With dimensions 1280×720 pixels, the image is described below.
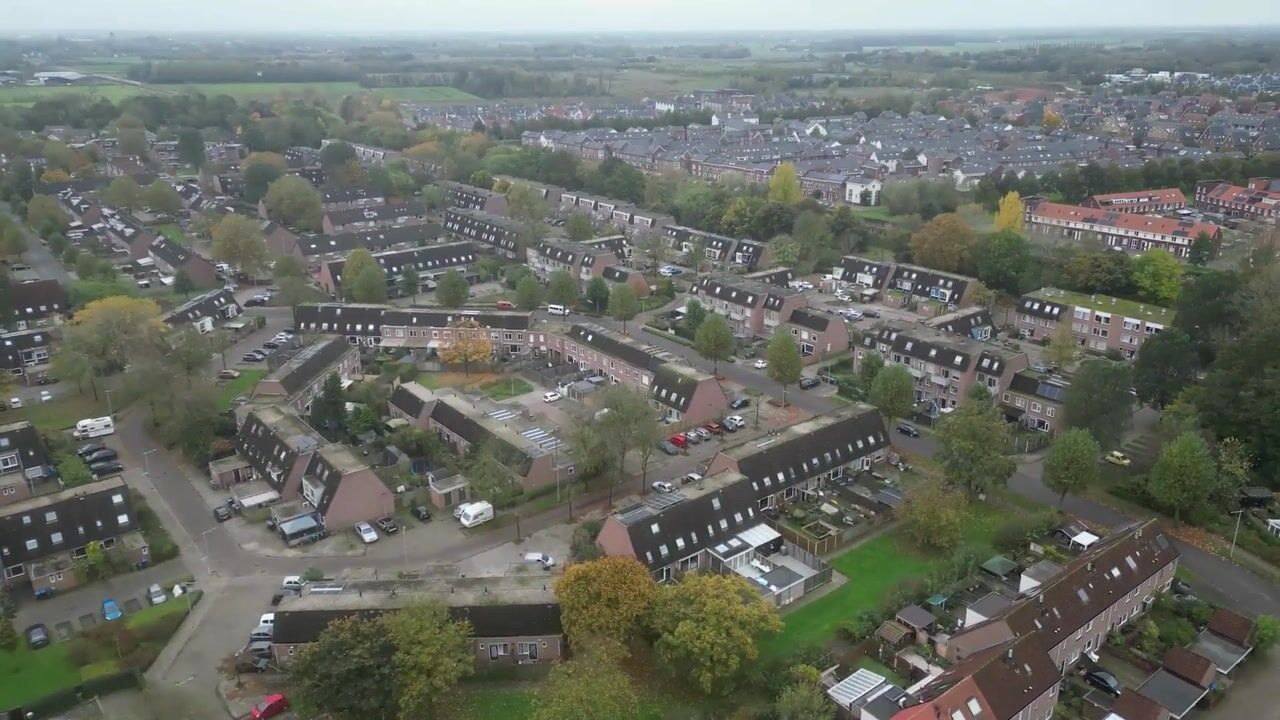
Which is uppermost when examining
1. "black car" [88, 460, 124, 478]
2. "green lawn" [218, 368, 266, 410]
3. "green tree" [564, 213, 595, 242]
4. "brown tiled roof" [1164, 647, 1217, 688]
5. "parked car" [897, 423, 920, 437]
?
"green tree" [564, 213, 595, 242]

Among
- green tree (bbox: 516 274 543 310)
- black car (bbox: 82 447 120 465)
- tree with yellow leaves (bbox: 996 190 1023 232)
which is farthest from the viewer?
tree with yellow leaves (bbox: 996 190 1023 232)

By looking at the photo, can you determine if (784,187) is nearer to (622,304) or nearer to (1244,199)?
(622,304)

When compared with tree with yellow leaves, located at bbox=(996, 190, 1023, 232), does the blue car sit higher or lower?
lower

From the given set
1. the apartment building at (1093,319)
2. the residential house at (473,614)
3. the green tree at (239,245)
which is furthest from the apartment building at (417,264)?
the apartment building at (1093,319)

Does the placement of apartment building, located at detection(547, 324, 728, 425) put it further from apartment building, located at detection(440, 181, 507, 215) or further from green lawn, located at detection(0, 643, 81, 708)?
apartment building, located at detection(440, 181, 507, 215)

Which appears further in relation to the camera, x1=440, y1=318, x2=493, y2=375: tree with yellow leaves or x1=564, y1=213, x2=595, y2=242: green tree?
x1=564, y1=213, x2=595, y2=242: green tree

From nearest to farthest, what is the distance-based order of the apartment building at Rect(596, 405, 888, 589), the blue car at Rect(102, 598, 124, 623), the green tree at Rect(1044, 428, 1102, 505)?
1. the blue car at Rect(102, 598, 124, 623)
2. the apartment building at Rect(596, 405, 888, 589)
3. the green tree at Rect(1044, 428, 1102, 505)

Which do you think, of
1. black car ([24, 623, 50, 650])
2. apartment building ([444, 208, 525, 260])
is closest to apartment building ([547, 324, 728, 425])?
apartment building ([444, 208, 525, 260])
